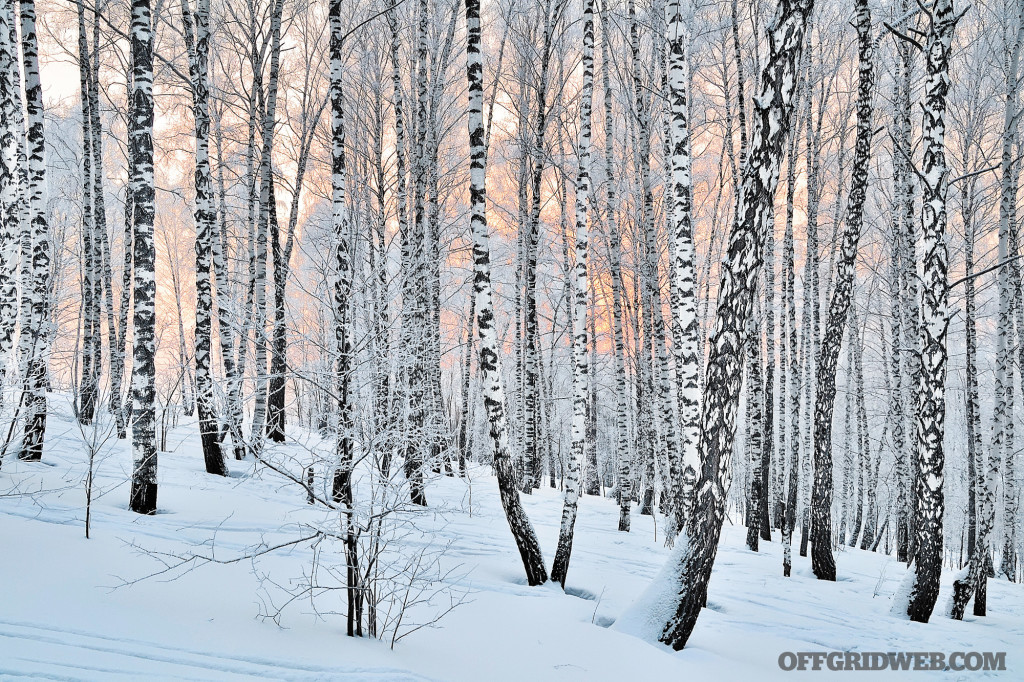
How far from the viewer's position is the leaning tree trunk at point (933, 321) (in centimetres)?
622

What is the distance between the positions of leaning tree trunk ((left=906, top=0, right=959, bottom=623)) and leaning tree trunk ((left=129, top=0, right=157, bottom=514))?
823cm

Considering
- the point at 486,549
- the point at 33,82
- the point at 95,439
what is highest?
the point at 33,82

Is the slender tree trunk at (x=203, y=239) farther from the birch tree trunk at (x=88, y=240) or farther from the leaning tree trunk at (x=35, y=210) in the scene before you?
the birch tree trunk at (x=88, y=240)

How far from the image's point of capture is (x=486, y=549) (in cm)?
683

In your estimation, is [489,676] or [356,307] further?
[356,307]

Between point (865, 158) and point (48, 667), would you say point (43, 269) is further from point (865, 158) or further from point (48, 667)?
point (865, 158)

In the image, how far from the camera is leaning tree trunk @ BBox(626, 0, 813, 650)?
183 inches

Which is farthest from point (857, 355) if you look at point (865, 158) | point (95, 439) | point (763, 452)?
point (95, 439)

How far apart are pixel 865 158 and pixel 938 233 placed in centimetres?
171

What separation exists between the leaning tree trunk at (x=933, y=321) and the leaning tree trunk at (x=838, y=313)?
108 cm

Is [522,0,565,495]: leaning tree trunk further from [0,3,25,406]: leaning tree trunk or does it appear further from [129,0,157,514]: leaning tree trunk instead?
[0,3,25,406]: leaning tree trunk

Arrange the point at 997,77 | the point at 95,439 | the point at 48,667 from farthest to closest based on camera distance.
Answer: the point at 997,77, the point at 95,439, the point at 48,667

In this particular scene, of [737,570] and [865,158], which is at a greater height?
[865,158]

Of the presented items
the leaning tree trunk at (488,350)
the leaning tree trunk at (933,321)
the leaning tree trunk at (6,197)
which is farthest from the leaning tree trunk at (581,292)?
the leaning tree trunk at (6,197)
